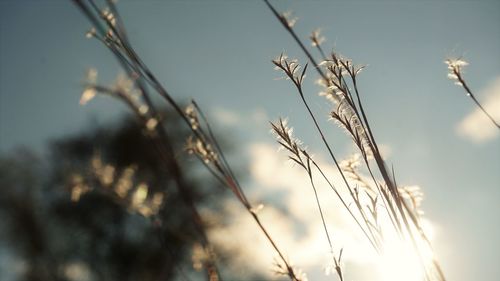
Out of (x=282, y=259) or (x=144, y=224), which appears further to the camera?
(x=144, y=224)

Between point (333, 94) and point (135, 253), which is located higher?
point (135, 253)

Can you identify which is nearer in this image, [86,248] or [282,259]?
[282,259]

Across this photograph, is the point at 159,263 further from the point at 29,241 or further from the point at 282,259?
the point at 282,259

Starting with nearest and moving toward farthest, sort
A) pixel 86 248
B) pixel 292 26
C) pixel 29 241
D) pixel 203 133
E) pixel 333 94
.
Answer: pixel 203 133, pixel 292 26, pixel 333 94, pixel 29 241, pixel 86 248

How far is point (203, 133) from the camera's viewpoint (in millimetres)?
867

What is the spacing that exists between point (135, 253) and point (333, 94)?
11.0 meters

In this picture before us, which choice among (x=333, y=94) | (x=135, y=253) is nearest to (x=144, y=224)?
(x=135, y=253)

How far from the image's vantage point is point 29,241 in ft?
32.3

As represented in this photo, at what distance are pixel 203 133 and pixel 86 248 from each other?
1132cm

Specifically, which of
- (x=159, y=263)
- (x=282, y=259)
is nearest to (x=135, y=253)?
(x=159, y=263)

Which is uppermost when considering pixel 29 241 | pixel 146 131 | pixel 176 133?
pixel 176 133

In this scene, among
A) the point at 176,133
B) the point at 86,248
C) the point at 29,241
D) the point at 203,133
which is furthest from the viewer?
the point at 176,133

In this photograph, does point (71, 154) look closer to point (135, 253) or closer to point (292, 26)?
point (135, 253)

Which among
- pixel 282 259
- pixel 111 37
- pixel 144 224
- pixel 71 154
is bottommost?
pixel 282 259
